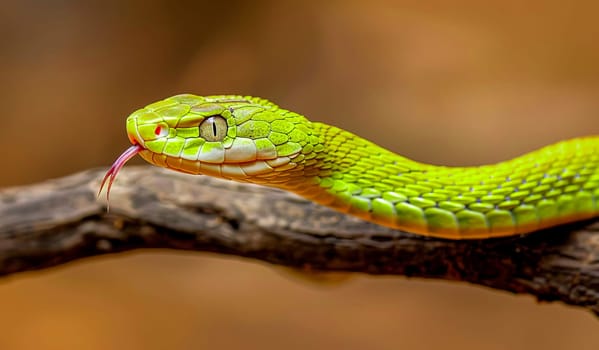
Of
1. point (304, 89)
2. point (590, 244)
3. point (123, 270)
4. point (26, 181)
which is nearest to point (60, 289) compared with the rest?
point (123, 270)

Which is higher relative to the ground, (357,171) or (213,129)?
(213,129)

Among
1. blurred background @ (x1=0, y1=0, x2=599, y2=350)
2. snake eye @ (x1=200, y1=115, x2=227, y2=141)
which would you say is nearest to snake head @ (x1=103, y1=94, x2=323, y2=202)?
snake eye @ (x1=200, y1=115, x2=227, y2=141)

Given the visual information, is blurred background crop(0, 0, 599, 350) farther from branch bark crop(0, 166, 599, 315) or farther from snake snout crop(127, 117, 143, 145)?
snake snout crop(127, 117, 143, 145)

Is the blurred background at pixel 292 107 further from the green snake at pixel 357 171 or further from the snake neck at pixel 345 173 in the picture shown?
the snake neck at pixel 345 173

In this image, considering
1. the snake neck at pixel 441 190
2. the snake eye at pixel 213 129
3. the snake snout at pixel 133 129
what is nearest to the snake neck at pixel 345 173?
the snake neck at pixel 441 190

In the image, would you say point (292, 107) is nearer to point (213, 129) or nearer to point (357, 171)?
point (357, 171)

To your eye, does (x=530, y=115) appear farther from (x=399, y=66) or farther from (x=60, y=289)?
(x=60, y=289)

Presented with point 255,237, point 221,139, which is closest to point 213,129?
point 221,139
